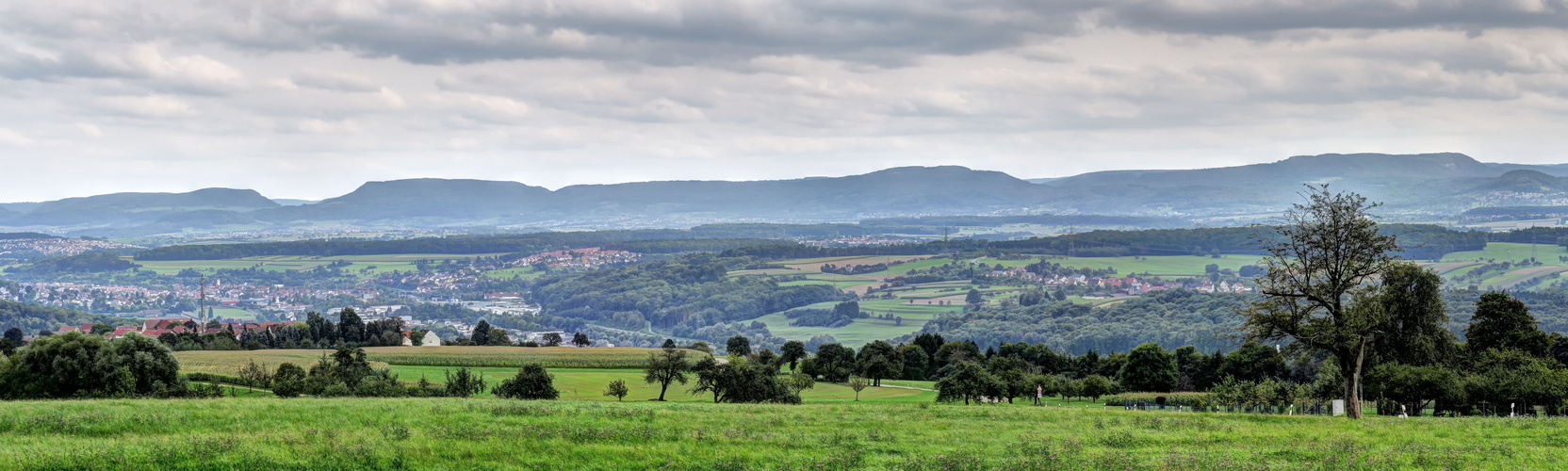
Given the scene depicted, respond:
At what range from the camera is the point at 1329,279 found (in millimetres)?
34250

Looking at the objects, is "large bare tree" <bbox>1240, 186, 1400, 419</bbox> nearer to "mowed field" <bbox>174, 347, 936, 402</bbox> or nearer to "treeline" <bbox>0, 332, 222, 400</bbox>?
"mowed field" <bbox>174, 347, 936, 402</bbox>

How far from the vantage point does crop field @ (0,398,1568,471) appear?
64.0 feet

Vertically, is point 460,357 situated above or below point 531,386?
below

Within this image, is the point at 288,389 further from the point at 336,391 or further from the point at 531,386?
the point at 531,386

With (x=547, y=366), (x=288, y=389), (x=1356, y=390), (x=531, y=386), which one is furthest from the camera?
(x=547, y=366)

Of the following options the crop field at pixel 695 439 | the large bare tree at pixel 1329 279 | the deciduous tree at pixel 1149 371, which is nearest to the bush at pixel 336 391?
the crop field at pixel 695 439

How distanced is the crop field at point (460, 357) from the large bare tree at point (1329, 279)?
219ft

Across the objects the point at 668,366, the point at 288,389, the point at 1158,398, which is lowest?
the point at 1158,398

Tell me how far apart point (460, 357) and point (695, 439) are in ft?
281

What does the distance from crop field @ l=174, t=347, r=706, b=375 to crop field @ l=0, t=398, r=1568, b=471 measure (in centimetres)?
6654

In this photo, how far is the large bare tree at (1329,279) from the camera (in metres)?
33.2

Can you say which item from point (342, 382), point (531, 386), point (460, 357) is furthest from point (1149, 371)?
point (342, 382)

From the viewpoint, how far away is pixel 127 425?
23.0 meters

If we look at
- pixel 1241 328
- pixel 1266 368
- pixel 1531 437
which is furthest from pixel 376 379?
pixel 1266 368
